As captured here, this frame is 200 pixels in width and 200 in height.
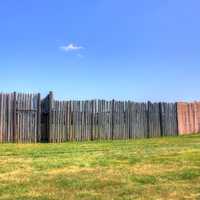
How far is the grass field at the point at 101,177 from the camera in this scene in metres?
6.35

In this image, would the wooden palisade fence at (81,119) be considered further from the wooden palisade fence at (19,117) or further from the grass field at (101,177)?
the grass field at (101,177)

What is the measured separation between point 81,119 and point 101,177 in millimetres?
10643

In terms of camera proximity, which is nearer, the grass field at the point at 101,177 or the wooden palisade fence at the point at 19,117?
the grass field at the point at 101,177

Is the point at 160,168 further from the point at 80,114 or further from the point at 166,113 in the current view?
the point at 166,113

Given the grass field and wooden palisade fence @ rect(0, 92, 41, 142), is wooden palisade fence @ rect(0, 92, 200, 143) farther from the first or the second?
the grass field

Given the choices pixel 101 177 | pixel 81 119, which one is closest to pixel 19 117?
pixel 81 119

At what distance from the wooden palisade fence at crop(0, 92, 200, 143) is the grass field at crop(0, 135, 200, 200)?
599 cm

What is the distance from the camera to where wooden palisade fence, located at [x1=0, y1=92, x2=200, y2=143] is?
1677 cm

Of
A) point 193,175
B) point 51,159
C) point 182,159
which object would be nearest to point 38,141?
point 51,159

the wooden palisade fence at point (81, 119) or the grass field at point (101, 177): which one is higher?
the wooden palisade fence at point (81, 119)

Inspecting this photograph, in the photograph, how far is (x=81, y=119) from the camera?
18.3m

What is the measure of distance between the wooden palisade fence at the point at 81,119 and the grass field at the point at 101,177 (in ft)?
19.7

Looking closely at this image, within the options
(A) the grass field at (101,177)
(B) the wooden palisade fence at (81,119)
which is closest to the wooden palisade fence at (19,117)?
(B) the wooden palisade fence at (81,119)

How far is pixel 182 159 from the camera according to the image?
33.8 ft
